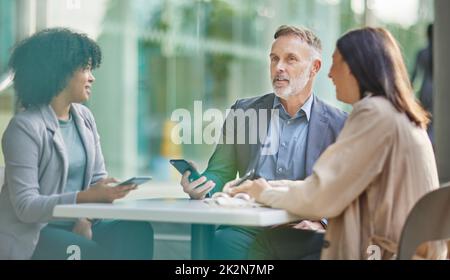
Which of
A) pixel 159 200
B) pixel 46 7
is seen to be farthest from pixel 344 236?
pixel 46 7

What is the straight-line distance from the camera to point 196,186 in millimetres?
3418

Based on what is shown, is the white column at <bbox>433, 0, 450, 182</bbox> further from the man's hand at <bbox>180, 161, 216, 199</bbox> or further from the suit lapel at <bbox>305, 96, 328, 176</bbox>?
the man's hand at <bbox>180, 161, 216, 199</bbox>

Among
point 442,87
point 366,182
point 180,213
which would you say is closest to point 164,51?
point 180,213

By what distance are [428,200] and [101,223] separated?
49.5 inches

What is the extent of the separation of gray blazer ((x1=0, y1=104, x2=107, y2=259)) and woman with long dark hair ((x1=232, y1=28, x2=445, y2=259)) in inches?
30.8

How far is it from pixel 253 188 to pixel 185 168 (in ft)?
1.00

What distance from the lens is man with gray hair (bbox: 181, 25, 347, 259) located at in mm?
3395

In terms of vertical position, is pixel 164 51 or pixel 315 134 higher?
pixel 164 51

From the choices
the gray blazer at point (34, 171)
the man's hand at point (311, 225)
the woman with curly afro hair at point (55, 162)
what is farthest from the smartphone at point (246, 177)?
the gray blazer at point (34, 171)

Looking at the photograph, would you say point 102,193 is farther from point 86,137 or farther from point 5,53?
point 5,53

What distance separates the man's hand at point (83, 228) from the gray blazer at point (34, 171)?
0.35ft

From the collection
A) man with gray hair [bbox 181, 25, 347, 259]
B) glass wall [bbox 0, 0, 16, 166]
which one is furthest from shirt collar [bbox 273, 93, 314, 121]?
glass wall [bbox 0, 0, 16, 166]
